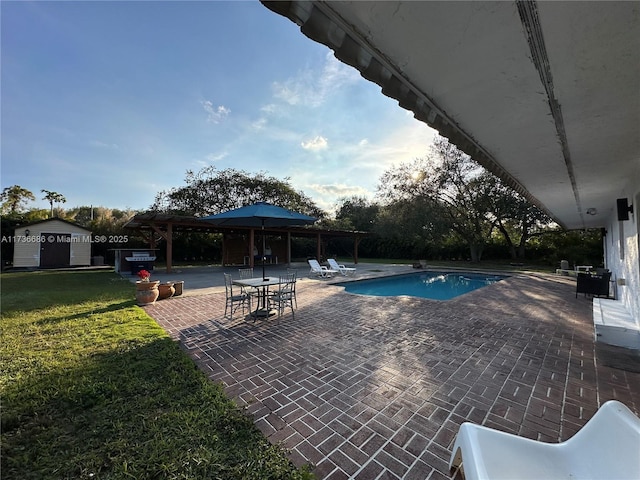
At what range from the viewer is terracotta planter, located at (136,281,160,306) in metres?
6.49

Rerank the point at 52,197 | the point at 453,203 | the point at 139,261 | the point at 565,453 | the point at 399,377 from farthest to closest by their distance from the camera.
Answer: the point at 52,197
the point at 453,203
the point at 139,261
the point at 399,377
the point at 565,453

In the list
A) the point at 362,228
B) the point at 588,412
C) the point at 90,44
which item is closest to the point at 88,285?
the point at 90,44

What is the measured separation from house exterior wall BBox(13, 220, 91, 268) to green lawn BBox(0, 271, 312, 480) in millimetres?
17251

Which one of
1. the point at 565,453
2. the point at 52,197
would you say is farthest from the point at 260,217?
the point at 52,197

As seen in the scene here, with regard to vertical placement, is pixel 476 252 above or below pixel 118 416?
above

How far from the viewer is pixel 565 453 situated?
1388 mm

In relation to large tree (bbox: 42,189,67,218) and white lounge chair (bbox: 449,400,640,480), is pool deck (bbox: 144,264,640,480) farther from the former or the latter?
large tree (bbox: 42,189,67,218)

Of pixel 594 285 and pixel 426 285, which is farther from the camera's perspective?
pixel 426 285

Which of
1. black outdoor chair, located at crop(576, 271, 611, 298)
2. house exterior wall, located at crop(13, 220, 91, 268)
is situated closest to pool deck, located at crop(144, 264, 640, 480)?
black outdoor chair, located at crop(576, 271, 611, 298)

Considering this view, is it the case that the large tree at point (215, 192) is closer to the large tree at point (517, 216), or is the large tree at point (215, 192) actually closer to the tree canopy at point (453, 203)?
the tree canopy at point (453, 203)

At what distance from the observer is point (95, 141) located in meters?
11.1

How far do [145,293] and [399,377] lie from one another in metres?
6.36

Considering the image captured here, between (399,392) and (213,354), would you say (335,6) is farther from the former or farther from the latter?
(213,354)

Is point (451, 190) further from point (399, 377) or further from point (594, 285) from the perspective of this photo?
point (399, 377)
